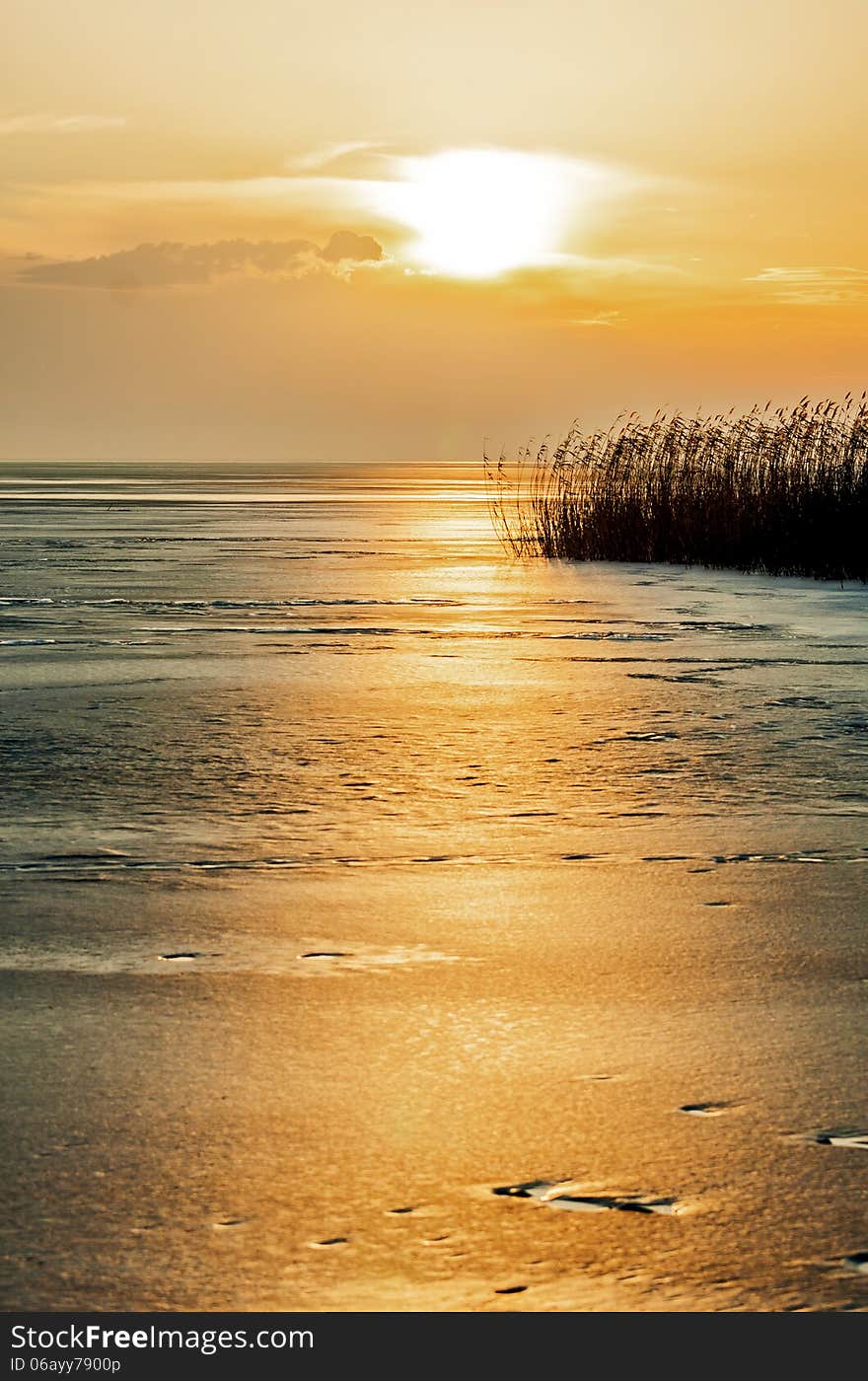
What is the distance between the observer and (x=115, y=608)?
15.4 m

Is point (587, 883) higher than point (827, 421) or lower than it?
lower

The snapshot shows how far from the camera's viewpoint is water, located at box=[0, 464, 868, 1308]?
2.84 meters

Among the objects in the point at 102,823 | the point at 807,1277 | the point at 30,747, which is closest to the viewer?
the point at 807,1277

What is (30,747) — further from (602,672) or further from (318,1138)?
(318,1138)

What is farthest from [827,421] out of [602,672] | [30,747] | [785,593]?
[30,747]

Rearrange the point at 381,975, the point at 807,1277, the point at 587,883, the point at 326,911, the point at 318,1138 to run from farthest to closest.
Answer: the point at 587,883
the point at 326,911
the point at 381,975
the point at 318,1138
the point at 807,1277

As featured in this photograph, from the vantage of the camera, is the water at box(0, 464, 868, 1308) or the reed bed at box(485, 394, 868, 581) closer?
the water at box(0, 464, 868, 1308)

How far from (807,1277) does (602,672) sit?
8.19 metres

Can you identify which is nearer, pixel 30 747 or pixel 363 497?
pixel 30 747

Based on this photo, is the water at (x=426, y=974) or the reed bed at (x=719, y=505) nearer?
the water at (x=426, y=974)

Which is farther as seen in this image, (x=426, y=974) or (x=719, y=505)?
(x=719, y=505)

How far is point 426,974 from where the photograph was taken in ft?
14.4

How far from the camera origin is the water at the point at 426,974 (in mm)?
2844

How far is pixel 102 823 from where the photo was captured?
623cm
